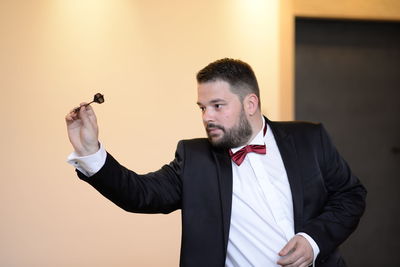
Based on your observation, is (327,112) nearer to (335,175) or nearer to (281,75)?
(281,75)

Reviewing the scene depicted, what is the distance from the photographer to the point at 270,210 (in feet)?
7.49

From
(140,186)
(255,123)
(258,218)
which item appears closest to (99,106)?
(255,123)

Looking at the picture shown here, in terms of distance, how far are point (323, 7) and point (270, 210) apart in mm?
2537

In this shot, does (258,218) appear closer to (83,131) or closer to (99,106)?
(83,131)

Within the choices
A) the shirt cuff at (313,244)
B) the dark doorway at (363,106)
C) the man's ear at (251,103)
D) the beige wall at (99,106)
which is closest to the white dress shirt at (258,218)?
the shirt cuff at (313,244)

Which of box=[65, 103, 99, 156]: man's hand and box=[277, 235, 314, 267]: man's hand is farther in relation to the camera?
box=[277, 235, 314, 267]: man's hand

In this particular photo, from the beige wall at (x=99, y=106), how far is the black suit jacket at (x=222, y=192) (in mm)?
1714

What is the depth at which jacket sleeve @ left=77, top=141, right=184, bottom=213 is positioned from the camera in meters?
1.98

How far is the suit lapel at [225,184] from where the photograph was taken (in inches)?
86.0

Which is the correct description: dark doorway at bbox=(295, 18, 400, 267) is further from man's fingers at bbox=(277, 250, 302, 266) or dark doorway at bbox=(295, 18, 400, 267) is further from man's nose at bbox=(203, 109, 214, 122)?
man's fingers at bbox=(277, 250, 302, 266)

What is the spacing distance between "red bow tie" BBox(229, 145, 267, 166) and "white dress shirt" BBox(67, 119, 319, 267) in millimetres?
38

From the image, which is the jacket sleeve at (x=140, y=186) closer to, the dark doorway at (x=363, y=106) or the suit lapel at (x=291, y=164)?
the suit lapel at (x=291, y=164)

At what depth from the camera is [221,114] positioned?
2295mm

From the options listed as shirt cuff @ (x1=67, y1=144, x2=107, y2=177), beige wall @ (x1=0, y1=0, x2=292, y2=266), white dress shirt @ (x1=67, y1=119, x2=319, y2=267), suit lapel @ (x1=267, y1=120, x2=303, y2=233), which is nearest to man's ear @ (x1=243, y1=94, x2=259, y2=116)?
suit lapel @ (x1=267, y1=120, x2=303, y2=233)
